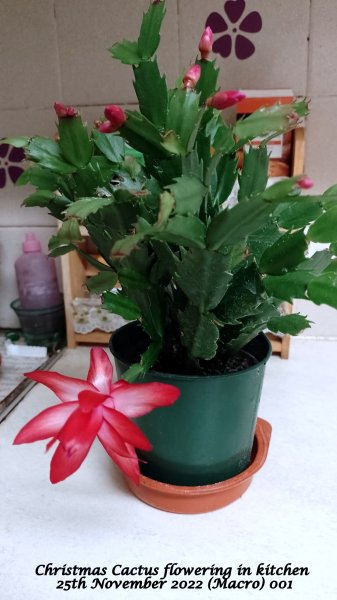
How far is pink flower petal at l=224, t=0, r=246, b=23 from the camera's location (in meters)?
0.87

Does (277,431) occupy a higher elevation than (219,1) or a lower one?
lower

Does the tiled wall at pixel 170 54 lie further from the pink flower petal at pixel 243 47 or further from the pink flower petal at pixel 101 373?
the pink flower petal at pixel 101 373

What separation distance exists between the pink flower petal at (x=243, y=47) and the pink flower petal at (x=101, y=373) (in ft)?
2.39

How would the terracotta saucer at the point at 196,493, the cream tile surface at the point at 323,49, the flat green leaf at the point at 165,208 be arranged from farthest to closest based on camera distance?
the cream tile surface at the point at 323,49 < the terracotta saucer at the point at 196,493 < the flat green leaf at the point at 165,208

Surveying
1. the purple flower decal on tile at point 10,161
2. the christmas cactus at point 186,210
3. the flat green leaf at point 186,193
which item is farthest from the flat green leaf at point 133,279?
the purple flower decal on tile at point 10,161

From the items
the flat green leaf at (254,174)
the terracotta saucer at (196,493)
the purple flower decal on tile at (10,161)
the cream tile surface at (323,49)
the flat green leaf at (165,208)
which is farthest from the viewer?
the purple flower decal on tile at (10,161)

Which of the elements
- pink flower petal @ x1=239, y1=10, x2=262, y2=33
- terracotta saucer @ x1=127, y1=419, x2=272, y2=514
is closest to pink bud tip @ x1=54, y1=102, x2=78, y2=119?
terracotta saucer @ x1=127, y1=419, x2=272, y2=514

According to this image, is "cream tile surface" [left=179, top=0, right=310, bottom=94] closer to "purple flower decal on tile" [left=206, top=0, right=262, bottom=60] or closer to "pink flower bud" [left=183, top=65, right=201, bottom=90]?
"purple flower decal on tile" [left=206, top=0, right=262, bottom=60]

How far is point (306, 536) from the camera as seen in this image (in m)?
0.51

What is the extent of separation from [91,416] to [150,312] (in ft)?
0.47

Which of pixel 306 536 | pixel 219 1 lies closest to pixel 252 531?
pixel 306 536

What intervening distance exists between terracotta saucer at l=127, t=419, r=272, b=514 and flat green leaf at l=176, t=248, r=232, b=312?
0.22m

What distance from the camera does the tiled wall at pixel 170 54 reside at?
0.86m

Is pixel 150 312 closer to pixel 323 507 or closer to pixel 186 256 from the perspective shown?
pixel 186 256
